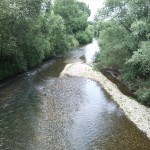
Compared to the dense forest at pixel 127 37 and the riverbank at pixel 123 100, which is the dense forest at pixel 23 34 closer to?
the riverbank at pixel 123 100

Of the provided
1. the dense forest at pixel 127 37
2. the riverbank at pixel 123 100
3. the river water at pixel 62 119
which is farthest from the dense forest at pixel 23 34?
the dense forest at pixel 127 37

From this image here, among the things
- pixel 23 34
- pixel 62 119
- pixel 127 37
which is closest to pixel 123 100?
pixel 62 119

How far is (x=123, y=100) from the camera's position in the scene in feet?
95.6

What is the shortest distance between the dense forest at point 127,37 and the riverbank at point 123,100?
1399 mm

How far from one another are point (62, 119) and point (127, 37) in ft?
54.3

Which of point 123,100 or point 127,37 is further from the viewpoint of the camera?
point 127,37

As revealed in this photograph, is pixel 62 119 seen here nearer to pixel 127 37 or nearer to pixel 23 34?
pixel 127 37

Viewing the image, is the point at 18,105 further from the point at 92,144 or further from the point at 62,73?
the point at 62,73

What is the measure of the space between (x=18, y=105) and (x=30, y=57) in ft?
58.5

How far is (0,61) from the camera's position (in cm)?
3797

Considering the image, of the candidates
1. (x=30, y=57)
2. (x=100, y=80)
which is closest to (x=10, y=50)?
(x=30, y=57)

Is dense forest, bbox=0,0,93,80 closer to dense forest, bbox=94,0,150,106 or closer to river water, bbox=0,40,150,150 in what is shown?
river water, bbox=0,40,150,150

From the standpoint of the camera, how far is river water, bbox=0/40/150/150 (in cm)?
1941

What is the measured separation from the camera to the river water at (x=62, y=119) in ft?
63.7
